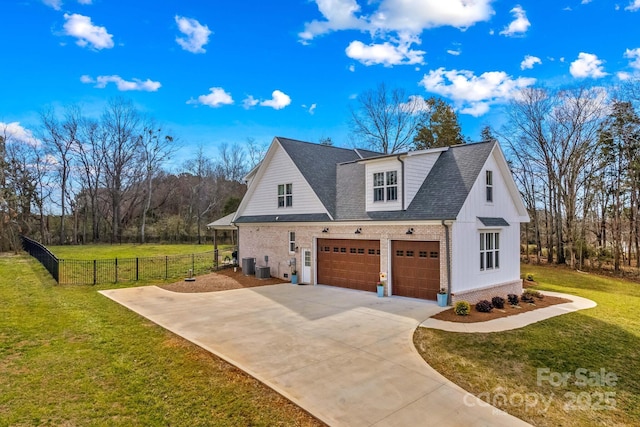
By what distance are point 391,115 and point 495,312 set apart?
2920 cm

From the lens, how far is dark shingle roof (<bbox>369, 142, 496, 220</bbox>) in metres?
13.5

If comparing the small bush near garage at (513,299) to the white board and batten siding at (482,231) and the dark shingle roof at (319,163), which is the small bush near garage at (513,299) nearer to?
the white board and batten siding at (482,231)

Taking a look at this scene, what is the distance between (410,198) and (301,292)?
623 cm

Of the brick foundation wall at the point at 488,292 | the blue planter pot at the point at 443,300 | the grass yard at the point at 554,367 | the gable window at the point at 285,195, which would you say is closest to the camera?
the grass yard at the point at 554,367

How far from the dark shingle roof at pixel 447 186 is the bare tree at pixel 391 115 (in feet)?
74.2

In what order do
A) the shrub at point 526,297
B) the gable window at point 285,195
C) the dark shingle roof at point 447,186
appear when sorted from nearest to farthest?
the dark shingle roof at point 447,186
the shrub at point 526,297
the gable window at point 285,195

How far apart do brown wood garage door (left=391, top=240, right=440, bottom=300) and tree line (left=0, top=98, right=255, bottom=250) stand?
2754 centimetres

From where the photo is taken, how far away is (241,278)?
19297 mm

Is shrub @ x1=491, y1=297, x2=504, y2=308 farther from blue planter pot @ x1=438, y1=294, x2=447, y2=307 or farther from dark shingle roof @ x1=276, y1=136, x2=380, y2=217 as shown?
dark shingle roof @ x1=276, y1=136, x2=380, y2=217

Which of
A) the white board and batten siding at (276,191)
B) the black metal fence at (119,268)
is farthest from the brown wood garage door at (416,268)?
the black metal fence at (119,268)

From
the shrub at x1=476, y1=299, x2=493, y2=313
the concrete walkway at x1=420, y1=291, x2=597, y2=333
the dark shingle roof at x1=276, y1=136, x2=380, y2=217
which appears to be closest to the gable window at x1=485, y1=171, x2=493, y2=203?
the shrub at x1=476, y1=299, x2=493, y2=313

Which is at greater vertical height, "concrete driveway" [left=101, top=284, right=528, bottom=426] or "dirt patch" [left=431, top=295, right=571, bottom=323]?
"concrete driveway" [left=101, top=284, right=528, bottom=426]

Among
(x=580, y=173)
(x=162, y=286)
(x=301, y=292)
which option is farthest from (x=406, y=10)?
(x=580, y=173)

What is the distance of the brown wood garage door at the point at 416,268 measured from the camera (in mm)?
13570
